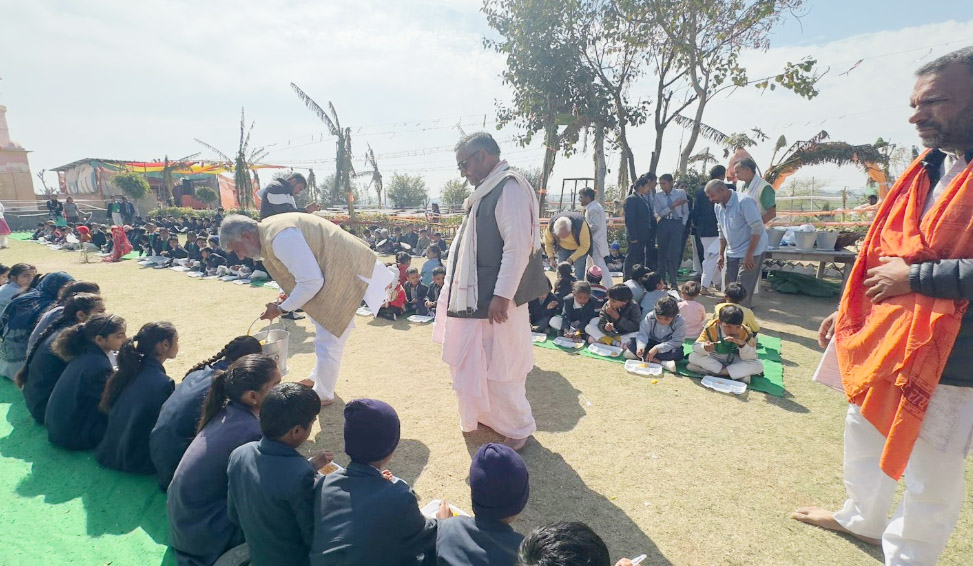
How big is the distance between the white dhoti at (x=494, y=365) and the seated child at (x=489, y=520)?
1244 millimetres

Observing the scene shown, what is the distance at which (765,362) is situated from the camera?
4824mm

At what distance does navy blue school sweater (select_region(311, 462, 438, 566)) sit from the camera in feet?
5.34

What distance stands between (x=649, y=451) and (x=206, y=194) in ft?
105

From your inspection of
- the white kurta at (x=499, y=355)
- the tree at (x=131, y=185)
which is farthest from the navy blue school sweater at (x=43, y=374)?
the tree at (x=131, y=185)

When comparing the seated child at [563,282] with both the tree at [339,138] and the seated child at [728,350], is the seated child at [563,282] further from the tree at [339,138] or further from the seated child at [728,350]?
the tree at [339,138]

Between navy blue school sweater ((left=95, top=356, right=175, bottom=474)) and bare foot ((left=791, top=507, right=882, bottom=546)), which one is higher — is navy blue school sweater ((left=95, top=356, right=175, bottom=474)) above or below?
above

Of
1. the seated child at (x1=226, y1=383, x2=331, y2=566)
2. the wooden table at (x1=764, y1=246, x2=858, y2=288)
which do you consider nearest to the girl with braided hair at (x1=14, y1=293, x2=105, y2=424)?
the seated child at (x1=226, y1=383, x2=331, y2=566)

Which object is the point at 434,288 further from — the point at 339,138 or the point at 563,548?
the point at 339,138

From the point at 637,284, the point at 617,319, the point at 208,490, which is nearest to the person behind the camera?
the point at 208,490

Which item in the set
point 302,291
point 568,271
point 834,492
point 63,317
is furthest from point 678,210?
point 63,317

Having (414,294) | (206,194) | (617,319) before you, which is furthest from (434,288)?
(206,194)

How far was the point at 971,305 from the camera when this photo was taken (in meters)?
1.62

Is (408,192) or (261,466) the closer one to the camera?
(261,466)

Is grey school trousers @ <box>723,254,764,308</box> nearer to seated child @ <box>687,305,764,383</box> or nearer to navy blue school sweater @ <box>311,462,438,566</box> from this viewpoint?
seated child @ <box>687,305,764,383</box>
